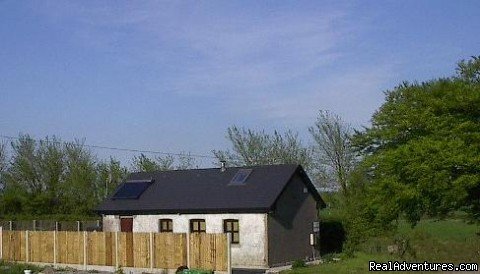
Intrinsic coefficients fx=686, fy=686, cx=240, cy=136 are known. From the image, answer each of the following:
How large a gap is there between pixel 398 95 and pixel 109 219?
15492mm

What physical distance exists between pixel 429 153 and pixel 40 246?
17.4 metres

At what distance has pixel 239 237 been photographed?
30.5 meters

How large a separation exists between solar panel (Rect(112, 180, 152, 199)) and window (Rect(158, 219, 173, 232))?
2.58m

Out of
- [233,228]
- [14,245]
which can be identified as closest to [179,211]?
[233,228]

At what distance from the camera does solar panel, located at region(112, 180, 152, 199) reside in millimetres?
35031

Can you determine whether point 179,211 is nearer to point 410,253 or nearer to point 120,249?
point 120,249

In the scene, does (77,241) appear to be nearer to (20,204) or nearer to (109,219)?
(109,219)

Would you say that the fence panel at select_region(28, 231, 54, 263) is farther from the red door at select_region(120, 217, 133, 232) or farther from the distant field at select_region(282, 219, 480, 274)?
the distant field at select_region(282, 219, 480, 274)

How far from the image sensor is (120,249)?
90.4 feet

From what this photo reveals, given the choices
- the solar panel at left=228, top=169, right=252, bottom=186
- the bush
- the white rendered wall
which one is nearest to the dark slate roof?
the solar panel at left=228, top=169, right=252, bottom=186

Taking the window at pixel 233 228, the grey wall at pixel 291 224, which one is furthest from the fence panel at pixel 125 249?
the grey wall at pixel 291 224

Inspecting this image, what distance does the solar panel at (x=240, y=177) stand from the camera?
3217cm

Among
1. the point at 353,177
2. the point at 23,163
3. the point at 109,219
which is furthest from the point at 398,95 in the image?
the point at 23,163

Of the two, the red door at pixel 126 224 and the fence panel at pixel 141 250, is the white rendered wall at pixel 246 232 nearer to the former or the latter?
the red door at pixel 126 224
